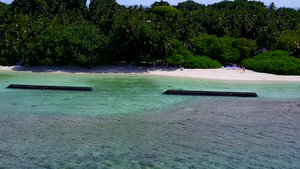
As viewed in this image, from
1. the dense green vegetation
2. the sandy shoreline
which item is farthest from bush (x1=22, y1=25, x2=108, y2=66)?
the sandy shoreline

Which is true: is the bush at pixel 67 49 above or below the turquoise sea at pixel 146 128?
above

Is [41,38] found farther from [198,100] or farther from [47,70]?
[198,100]

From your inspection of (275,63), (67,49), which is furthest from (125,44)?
(275,63)

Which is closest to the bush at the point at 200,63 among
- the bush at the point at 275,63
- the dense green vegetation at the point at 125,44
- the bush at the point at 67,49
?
the dense green vegetation at the point at 125,44

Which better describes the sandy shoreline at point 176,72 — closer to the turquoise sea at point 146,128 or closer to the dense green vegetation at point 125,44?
the dense green vegetation at point 125,44

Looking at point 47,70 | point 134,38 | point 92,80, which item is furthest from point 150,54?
point 47,70

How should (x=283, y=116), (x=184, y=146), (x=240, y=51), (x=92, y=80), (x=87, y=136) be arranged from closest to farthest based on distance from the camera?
(x=184, y=146), (x=87, y=136), (x=283, y=116), (x=92, y=80), (x=240, y=51)

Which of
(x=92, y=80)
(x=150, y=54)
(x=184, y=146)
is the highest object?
(x=150, y=54)
